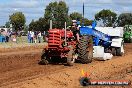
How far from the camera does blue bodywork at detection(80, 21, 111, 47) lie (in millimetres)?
20703

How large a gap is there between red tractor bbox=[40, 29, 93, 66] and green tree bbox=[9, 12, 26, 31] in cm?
5734

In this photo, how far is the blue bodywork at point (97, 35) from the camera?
20703 mm

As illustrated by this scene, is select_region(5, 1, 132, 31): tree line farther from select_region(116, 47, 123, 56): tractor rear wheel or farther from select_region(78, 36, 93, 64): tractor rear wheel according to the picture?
select_region(78, 36, 93, 64): tractor rear wheel

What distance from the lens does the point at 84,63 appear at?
19.0 meters

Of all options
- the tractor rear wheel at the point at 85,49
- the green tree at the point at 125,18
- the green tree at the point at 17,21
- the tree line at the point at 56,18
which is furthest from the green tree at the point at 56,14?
the green tree at the point at 125,18

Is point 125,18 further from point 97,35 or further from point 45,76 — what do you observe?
point 45,76

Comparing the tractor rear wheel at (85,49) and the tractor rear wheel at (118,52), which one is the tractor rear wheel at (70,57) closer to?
the tractor rear wheel at (85,49)

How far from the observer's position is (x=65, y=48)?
17.7 metres

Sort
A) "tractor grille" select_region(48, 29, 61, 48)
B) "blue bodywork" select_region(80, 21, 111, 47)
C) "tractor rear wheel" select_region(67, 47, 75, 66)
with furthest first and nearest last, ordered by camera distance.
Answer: "blue bodywork" select_region(80, 21, 111, 47)
"tractor grille" select_region(48, 29, 61, 48)
"tractor rear wheel" select_region(67, 47, 75, 66)

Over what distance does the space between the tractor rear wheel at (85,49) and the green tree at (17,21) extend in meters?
57.0

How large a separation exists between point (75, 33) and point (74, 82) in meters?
6.25

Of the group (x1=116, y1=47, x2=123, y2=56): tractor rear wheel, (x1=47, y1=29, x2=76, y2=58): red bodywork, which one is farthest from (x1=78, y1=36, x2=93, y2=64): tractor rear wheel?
(x1=116, y1=47, x2=123, y2=56): tractor rear wheel

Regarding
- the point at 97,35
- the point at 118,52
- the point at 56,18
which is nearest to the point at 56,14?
the point at 56,18

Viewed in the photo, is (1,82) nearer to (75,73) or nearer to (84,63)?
(75,73)
